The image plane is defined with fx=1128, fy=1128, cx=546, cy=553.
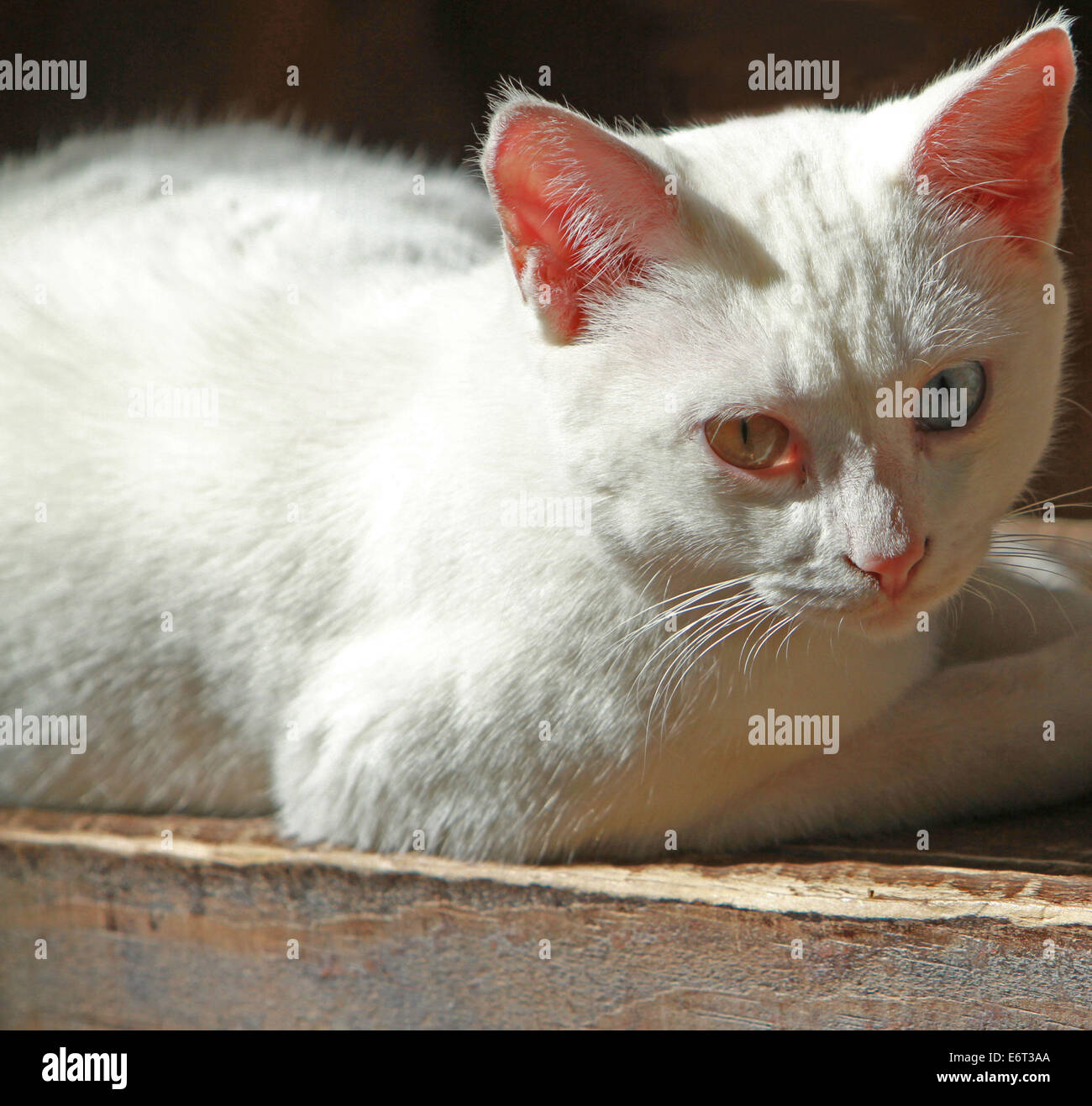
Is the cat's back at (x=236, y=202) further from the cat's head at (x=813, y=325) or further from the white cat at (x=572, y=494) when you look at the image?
the cat's head at (x=813, y=325)

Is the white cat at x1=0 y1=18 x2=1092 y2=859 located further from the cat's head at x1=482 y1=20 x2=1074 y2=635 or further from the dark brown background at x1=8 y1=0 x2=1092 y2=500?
the dark brown background at x1=8 y1=0 x2=1092 y2=500

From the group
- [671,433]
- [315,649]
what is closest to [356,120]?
[315,649]

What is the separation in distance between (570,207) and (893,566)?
0.43 meters

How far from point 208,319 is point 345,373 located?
0.69 feet

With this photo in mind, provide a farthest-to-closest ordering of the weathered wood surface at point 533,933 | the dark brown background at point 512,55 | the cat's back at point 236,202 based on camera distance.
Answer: the dark brown background at point 512,55
the cat's back at point 236,202
the weathered wood surface at point 533,933

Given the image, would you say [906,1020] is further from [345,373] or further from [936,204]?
[345,373]

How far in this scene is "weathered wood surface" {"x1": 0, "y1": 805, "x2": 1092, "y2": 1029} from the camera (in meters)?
1.09

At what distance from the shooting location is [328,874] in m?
1.27

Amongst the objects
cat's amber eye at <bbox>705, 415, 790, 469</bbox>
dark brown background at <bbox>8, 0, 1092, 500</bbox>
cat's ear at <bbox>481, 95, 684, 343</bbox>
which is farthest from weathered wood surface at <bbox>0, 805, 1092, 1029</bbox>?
dark brown background at <bbox>8, 0, 1092, 500</bbox>

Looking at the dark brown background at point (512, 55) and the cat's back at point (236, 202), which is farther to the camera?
the dark brown background at point (512, 55)

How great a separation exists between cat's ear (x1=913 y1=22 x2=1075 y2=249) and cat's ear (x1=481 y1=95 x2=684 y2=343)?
0.83 feet

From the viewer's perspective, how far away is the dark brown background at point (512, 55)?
5.74ft

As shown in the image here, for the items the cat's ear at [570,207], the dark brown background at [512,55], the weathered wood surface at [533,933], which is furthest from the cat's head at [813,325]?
the dark brown background at [512,55]

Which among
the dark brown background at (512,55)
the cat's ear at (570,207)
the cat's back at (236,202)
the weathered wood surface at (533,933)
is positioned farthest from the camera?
the dark brown background at (512,55)
